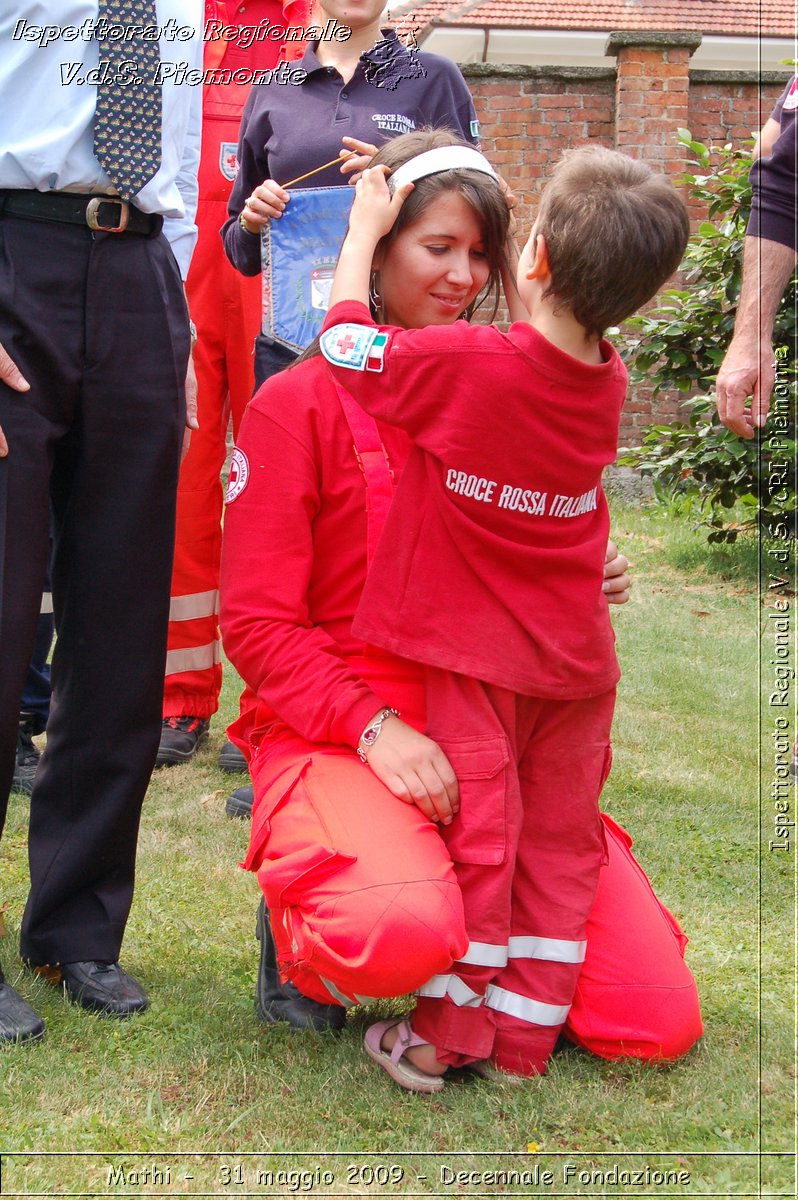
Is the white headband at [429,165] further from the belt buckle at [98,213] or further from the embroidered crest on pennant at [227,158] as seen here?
the embroidered crest on pennant at [227,158]

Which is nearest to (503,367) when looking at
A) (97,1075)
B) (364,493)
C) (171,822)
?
(364,493)

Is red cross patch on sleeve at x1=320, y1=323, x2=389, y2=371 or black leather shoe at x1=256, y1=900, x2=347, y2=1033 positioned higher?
red cross patch on sleeve at x1=320, y1=323, x2=389, y2=371

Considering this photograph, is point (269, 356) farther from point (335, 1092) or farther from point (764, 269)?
point (335, 1092)

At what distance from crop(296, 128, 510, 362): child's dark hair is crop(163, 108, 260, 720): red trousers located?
1.62 metres

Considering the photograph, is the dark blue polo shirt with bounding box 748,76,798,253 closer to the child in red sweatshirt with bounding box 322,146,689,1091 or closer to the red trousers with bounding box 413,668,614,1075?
the child in red sweatshirt with bounding box 322,146,689,1091

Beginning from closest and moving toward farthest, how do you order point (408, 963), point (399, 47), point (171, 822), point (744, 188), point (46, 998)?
point (408, 963) < point (46, 998) < point (399, 47) < point (171, 822) < point (744, 188)

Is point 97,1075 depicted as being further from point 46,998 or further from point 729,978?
point 729,978

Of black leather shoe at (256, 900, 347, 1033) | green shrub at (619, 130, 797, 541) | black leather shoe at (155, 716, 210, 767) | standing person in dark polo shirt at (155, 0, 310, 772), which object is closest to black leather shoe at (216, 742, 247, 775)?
standing person in dark polo shirt at (155, 0, 310, 772)

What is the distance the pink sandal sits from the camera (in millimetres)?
2303

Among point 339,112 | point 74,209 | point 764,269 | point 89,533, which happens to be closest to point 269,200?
point 339,112

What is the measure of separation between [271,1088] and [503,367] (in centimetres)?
129

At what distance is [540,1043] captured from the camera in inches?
94.1

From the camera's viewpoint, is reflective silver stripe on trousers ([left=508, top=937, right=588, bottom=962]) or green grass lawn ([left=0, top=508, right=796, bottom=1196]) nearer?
green grass lawn ([left=0, top=508, right=796, bottom=1196])

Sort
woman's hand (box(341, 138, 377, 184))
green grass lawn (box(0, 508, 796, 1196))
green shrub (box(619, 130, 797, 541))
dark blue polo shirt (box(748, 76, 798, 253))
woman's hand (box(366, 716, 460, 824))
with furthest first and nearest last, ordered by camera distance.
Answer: green shrub (box(619, 130, 797, 541)) → dark blue polo shirt (box(748, 76, 798, 253)) → woman's hand (box(341, 138, 377, 184)) → woman's hand (box(366, 716, 460, 824)) → green grass lawn (box(0, 508, 796, 1196))
